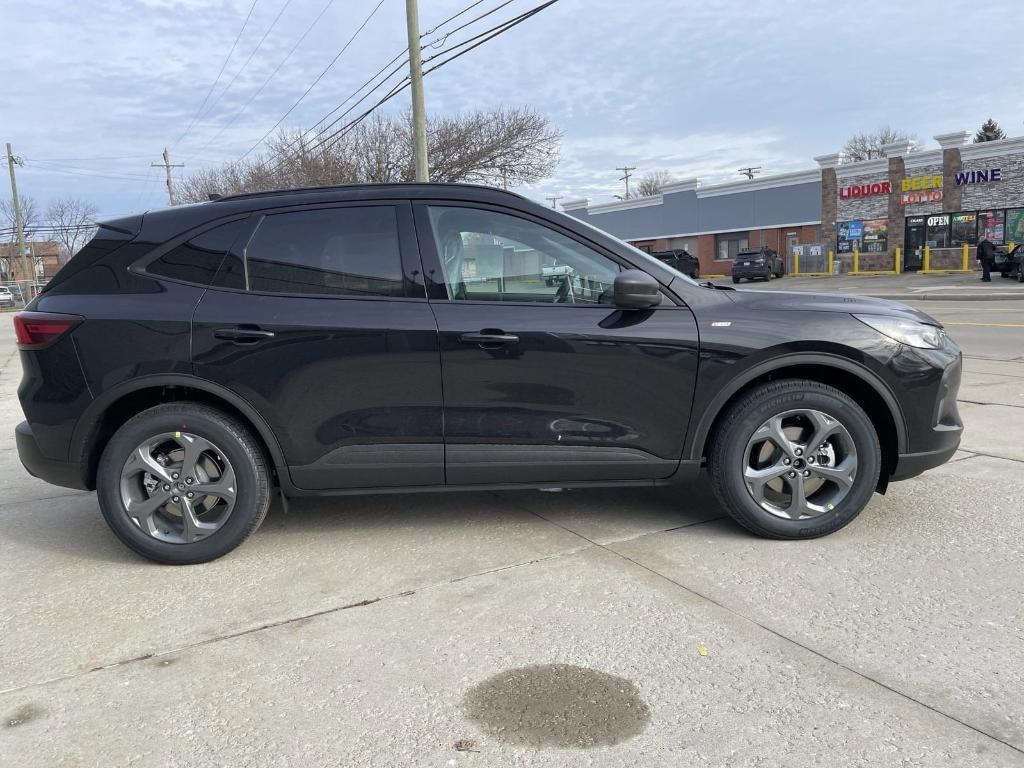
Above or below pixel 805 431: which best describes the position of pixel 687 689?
below

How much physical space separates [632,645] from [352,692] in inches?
40.1

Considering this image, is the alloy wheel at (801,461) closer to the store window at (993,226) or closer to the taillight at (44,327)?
the taillight at (44,327)

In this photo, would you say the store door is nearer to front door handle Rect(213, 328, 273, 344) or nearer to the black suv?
the black suv

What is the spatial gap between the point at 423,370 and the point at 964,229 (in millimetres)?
39993

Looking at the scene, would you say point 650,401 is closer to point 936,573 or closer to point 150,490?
point 936,573

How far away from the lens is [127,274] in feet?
12.4

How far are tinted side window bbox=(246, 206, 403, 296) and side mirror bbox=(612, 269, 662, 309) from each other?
103 cm

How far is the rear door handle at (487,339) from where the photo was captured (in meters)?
3.69

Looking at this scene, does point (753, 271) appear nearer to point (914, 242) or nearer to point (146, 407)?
point (914, 242)

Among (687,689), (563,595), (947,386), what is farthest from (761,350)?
(687,689)

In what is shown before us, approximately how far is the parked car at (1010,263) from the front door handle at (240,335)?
3046cm

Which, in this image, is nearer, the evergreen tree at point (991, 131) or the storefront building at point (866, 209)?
the storefront building at point (866, 209)

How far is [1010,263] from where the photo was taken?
2878 cm

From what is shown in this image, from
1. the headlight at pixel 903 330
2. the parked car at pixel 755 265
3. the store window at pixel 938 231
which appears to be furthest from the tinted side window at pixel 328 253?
the store window at pixel 938 231
